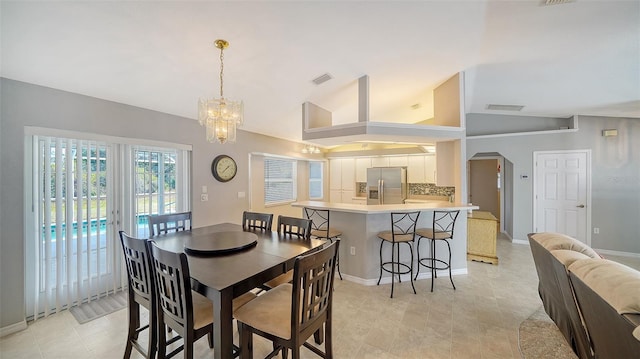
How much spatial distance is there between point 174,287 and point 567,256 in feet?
8.70

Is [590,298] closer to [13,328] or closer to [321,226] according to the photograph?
[321,226]

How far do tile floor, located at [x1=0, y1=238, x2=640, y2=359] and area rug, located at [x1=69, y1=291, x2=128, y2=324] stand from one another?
68 millimetres

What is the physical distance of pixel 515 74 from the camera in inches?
141

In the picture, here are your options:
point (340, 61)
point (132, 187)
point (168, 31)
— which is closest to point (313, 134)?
point (340, 61)

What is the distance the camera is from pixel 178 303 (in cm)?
147

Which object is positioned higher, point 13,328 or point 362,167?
point 362,167

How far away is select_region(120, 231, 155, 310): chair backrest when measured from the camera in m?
1.64

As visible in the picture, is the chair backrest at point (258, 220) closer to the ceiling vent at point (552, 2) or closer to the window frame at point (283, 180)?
the window frame at point (283, 180)

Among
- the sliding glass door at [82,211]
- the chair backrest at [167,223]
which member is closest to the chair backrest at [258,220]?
the chair backrest at [167,223]

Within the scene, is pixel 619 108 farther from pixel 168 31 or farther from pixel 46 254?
pixel 46 254

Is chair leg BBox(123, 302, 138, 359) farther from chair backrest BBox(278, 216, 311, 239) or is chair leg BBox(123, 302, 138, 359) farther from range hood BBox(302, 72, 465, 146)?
range hood BBox(302, 72, 465, 146)

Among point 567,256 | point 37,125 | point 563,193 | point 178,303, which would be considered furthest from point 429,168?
point 37,125

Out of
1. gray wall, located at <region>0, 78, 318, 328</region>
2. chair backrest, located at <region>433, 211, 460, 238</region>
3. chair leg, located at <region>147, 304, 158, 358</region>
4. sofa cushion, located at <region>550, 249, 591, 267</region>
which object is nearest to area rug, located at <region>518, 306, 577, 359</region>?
sofa cushion, located at <region>550, 249, 591, 267</region>

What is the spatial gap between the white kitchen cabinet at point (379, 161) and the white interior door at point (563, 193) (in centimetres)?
307
